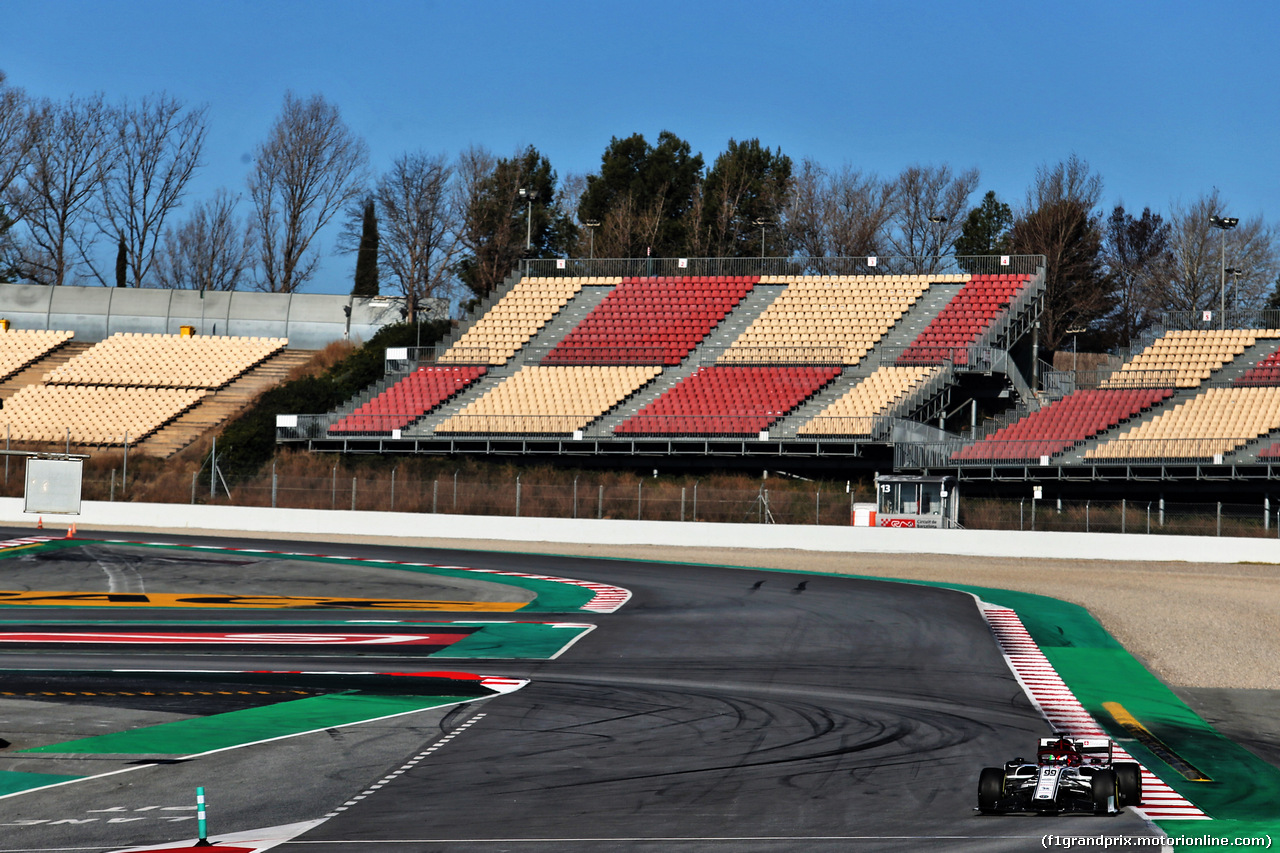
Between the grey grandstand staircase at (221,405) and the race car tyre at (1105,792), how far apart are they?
44464 millimetres

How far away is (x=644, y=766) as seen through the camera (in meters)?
10.7

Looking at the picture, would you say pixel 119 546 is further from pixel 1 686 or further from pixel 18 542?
pixel 1 686

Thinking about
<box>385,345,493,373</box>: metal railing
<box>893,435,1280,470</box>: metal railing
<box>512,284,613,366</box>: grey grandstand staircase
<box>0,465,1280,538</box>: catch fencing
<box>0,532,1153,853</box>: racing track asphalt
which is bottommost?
<box>0,532,1153,853</box>: racing track asphalt

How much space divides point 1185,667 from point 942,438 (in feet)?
80.5

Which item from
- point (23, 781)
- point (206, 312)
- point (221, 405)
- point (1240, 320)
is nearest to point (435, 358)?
point (221, 405)

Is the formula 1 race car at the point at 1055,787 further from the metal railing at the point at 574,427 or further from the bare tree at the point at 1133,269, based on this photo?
the bare tree at the point at 1133,269

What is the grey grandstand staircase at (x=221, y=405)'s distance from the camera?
49.5 meters

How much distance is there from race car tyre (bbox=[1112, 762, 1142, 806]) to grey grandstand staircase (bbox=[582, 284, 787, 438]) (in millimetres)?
34611

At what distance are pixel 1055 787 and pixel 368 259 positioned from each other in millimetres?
73742

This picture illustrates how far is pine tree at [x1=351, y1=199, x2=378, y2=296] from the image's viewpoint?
77625mm

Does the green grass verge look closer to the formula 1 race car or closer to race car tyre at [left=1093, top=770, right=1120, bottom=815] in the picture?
the formula 1 race car

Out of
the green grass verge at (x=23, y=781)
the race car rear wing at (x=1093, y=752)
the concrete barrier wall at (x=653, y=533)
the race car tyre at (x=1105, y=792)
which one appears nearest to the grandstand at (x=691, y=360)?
the concrete barrier wall at (x=653, y=533)

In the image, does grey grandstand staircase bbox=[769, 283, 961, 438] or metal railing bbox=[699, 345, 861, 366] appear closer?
grey grandstand staircase bbox=[769, 283, 961, 438]

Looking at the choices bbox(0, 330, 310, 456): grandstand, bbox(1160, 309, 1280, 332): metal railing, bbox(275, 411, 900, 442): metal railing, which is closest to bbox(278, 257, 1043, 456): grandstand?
bbox(275, 411, 900, 442): metal railing
